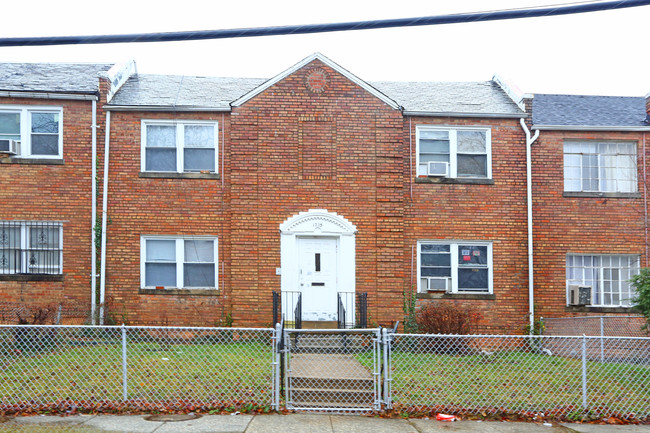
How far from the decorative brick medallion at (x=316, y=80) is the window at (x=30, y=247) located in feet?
21.9

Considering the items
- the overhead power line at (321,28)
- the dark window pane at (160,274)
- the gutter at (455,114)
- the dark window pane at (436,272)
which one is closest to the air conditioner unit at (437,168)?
the gutter at (455,114)

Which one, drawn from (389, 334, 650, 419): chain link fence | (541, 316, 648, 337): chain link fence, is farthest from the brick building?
(389, 334, 650, 419): chain link fence

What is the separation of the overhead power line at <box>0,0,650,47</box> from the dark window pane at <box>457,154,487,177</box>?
10.2 metres

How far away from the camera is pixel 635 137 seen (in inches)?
655

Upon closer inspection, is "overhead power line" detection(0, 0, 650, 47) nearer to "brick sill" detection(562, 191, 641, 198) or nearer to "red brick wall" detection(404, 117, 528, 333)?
"red brick wall" detection(404, 117, 528, 333)

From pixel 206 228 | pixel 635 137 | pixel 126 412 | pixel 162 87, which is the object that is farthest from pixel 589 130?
pixel 126 412

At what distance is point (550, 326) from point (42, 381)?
1148 centimetres

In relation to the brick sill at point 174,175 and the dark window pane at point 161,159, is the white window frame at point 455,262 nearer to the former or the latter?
the brick sill at point 174,175

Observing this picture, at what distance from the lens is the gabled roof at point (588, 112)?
649 inches

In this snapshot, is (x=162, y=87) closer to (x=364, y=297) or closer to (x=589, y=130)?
(x=364, y=297)

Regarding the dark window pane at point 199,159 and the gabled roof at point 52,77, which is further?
the dark window pane at point 199,159

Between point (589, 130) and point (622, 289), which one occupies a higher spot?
point (589, 130)

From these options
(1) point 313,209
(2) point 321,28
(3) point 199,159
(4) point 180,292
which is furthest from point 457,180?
(2) point 321,28

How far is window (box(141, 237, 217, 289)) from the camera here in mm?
15586
